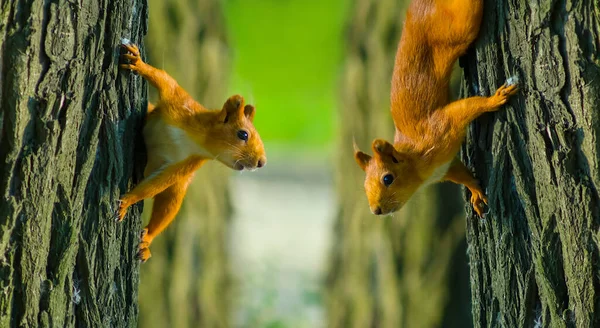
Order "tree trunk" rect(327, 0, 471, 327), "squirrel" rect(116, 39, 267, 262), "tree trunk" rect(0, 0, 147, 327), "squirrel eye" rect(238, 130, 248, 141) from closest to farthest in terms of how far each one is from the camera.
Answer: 1. "tree trunk" rect(0, 0, 147, 327)
2. "squirrel" rect(116, 39, 267, 262)
3. "squirrel eye" rect(238, 130, 248, 141)
4. "tree trunk" rect(327, 0, 471, 327)

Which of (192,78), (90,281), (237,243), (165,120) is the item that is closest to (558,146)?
(165,120)

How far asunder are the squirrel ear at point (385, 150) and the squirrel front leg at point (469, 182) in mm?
158

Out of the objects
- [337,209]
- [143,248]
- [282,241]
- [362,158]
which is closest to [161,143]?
[143,248]

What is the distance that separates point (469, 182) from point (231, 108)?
71 cm

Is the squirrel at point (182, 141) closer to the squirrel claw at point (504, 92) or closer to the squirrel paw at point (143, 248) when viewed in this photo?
the squirrel paw at point (143, 248)

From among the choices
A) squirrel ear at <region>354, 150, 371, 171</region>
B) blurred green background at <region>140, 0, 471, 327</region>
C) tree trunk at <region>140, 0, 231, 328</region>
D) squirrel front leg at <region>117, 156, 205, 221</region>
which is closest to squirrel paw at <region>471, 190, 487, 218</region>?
squirrel ear at <region>354, 150, 371, 171</region>

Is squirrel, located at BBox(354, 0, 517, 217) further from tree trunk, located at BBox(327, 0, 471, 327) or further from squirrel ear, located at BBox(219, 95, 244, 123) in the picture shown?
tree trunk, located at BBox(327, 0, 471, 327)

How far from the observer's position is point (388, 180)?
227 centimetres

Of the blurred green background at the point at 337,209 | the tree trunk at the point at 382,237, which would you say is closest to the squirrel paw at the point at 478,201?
the blurred green background at the point at 337,209

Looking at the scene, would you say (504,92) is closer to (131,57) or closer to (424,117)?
(424,117)

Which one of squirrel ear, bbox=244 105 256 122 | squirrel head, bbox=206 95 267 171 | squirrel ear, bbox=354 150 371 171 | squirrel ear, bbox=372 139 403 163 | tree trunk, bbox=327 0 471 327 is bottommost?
squirrel ear, bbox=372 139 403 163

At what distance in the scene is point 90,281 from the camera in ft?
6.70

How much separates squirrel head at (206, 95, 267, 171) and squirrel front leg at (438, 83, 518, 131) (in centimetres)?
55

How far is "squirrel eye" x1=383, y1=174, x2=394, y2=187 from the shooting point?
7.42ft
